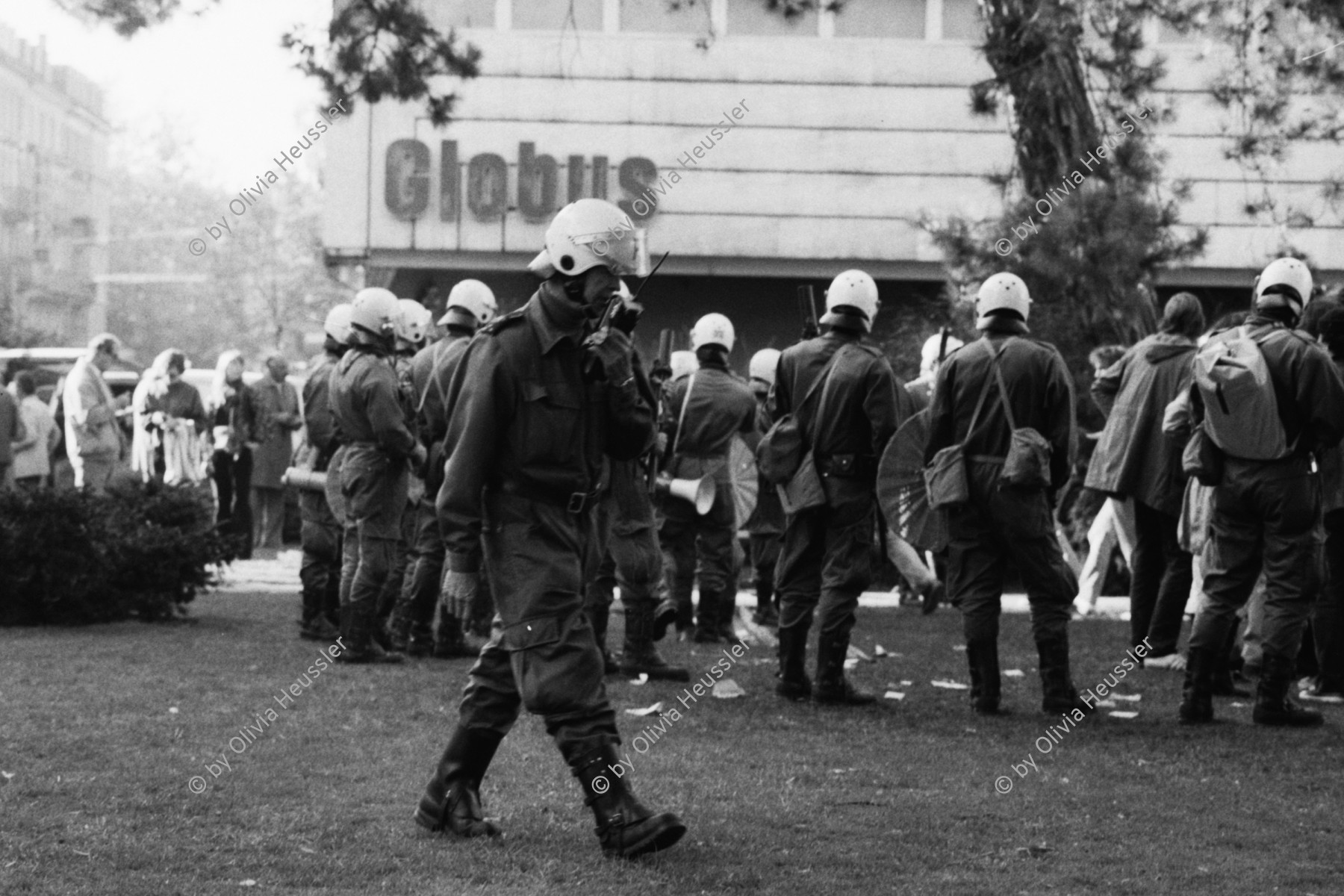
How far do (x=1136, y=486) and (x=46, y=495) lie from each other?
23.5ft

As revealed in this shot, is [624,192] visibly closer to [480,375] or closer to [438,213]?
[438,213]

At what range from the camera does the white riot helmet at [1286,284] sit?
29.7 feet

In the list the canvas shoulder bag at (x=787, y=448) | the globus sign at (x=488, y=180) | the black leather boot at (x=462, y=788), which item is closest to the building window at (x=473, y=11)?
the globus sign at (x=488, y=180)

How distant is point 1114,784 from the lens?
→ 772 centimetres

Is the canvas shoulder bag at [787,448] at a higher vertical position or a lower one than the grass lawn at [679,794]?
higher

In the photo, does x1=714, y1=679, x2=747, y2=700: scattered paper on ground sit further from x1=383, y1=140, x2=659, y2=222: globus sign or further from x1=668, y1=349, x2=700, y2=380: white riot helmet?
x1=383, y1=140, x2=659, y2=222: globus sign

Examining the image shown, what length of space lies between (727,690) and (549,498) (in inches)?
164

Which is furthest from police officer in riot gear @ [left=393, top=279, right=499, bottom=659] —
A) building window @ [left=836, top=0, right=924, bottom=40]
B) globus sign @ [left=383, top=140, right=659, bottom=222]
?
building window @ [left=836, top=0, right=924, bottom=40]

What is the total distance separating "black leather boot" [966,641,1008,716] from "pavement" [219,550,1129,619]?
4.96 metres

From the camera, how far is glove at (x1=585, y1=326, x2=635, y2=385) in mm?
6148

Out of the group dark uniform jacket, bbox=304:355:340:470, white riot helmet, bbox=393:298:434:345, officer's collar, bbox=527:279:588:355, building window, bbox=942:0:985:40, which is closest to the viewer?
officer's collar, bbox=527:279:588:355

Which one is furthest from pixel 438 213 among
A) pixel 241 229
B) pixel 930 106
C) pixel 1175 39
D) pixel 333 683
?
pixel 241 229

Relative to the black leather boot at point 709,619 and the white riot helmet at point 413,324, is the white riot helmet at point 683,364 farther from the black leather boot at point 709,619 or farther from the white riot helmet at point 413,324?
the white riot helmet at point 413,324

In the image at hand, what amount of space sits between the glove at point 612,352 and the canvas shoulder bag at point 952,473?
3.53 meters
